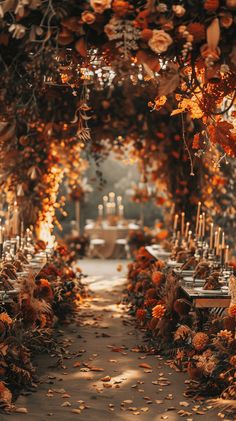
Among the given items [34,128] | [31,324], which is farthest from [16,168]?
[31,324]

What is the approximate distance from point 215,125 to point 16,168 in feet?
17.3

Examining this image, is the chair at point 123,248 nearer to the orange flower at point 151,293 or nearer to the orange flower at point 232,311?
the orange flower at point 151,293

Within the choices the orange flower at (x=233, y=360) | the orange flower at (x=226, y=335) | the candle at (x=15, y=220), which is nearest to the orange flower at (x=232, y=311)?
the orange flower at (x=226, y=335)

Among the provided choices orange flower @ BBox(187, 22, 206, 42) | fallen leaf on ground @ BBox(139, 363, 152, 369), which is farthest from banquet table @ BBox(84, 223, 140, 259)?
orange flower @ BBox(187, 22, 206, 42)

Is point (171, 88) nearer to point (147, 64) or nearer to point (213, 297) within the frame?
point (147, 64)

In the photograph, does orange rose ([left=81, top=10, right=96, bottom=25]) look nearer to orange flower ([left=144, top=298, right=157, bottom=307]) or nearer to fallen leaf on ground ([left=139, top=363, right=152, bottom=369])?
fallen leaf on ground ([left=139, top=363, right=152, bottom=369])

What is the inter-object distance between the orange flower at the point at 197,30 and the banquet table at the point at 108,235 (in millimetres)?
12274

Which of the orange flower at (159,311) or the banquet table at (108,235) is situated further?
the banquet table at (108,235)

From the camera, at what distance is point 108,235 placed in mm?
15930

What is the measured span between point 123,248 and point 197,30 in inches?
497

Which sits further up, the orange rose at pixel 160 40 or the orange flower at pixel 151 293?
the orange rose at pixel 160 40

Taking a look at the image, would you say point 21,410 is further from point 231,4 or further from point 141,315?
point 141,315

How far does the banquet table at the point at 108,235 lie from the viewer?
1594 cm

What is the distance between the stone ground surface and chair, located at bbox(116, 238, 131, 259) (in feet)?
24.4
